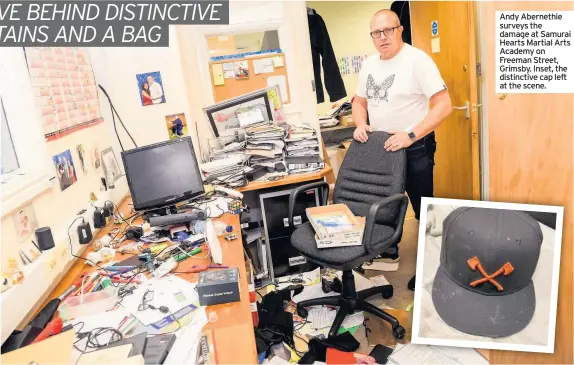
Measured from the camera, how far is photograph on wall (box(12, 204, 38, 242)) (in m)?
1.52

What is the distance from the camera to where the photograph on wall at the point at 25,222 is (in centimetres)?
152

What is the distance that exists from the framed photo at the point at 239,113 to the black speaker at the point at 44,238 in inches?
53.7

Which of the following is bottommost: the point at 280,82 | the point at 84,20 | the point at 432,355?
the point at 432,355

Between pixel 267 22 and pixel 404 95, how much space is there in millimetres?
1231

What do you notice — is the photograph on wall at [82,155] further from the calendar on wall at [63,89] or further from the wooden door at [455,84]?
the wooden door at [455,84]

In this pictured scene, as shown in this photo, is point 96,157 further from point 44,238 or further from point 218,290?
point 218,290

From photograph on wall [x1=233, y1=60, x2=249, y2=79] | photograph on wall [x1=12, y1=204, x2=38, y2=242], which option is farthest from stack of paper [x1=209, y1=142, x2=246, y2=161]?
photograph on wall [x1=12, y1=204, x2=38, y2=242]

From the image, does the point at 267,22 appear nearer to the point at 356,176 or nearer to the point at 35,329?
the point at 356,176

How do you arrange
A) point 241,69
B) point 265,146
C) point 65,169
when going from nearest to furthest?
point 65,169 → point 265,146 → point 241,69

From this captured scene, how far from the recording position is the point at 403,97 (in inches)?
90.5

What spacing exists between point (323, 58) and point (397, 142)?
6.27 feet

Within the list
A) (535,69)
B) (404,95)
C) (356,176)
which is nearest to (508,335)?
(535,69)

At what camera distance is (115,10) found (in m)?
1.80

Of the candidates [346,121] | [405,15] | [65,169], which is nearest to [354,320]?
[65,169]
